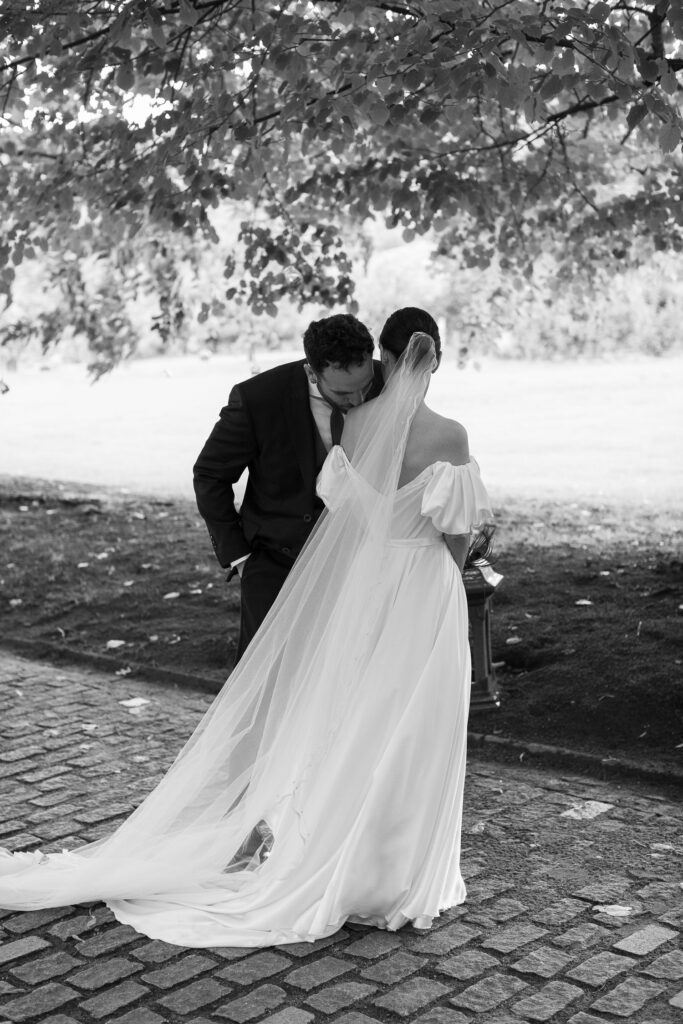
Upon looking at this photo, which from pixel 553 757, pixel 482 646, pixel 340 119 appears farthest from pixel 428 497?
pixel 340 119

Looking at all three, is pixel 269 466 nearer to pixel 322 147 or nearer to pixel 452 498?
pixel 452 498

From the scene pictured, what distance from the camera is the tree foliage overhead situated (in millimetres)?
5914

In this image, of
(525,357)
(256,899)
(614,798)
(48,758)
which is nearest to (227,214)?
(48,758)

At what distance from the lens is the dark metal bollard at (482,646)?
657 centimetres

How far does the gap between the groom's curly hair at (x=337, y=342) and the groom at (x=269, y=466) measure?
25cm

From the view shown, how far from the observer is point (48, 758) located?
6289 millimetres

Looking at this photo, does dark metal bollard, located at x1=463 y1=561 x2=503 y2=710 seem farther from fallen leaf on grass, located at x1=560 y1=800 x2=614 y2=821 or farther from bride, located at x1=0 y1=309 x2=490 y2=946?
bride, located at x1=0 y1=309 x2=490 y2=946

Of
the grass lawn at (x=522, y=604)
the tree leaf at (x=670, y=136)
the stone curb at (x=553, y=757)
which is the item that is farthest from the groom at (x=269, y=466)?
the grass lawn at (x=522, y=604)

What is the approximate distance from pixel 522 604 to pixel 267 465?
3891 millimetres

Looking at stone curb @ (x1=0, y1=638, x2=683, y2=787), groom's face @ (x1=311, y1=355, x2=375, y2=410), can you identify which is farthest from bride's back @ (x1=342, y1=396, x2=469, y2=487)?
stone curb @ (x1=0, y1=638, x2=683, y2=787)

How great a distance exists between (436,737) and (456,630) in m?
0.43

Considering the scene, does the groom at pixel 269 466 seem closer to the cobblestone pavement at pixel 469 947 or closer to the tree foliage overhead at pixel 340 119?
the cobblestone pavement at pixel 469 947

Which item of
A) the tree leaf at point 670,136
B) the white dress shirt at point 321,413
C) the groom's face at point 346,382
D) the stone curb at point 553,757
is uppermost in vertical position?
the tree leaf at point 670,136

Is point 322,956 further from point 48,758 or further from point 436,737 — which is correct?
point 48,758
